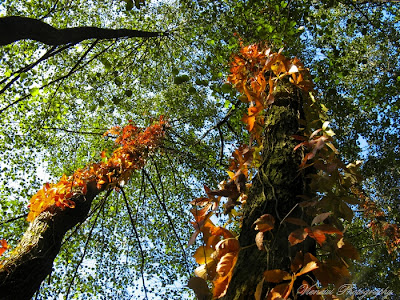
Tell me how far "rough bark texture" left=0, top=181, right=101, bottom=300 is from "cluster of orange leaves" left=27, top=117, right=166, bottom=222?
19cm

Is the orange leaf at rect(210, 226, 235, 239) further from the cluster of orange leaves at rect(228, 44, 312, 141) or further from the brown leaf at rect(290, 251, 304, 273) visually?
the cluster of orange leaves at rect(228, 44, 312, 141)

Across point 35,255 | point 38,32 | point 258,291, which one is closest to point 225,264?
point 258,291

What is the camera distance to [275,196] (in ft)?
3.92

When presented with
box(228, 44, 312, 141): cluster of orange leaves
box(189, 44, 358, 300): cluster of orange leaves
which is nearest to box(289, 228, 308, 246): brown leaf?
box(189, 44, 358, 300): cluster of orange leaves

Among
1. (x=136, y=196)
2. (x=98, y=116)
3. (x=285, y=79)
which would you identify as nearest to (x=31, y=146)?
(x=98, y=116)

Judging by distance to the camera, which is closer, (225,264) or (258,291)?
(258,291)

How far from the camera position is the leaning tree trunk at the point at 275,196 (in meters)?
1.01

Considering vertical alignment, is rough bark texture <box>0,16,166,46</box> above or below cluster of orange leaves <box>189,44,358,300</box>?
above

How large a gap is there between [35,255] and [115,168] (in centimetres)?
155

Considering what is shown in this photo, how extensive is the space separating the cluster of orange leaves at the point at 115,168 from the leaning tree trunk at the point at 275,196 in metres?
2.78

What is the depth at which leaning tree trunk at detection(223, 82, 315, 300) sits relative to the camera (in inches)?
39.8

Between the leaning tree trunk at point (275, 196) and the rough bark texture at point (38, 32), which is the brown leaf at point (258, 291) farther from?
the rough bark texture at point (38, 32)

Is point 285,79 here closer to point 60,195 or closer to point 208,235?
point 208,235

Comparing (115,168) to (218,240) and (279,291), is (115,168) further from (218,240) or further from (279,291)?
(279,291)
